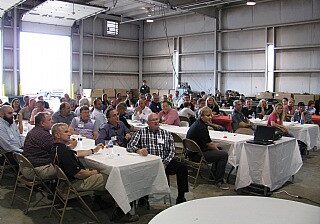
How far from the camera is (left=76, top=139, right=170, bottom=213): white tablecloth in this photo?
3.73 meters

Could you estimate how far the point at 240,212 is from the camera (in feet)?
6.73

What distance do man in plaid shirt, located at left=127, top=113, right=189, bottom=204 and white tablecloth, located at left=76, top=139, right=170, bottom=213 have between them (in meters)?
0.33

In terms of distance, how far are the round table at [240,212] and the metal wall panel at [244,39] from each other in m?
12.8

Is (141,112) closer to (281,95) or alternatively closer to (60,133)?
(60,133)

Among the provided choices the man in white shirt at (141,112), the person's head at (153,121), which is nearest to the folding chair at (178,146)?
the person's head at (153,121)

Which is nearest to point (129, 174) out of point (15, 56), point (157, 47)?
point (15, 56)

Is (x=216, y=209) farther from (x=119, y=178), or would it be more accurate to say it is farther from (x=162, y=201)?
(x=162, y=201)

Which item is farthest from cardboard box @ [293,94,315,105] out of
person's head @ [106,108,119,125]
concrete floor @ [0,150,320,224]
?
person's head @ [106,108,119,125]

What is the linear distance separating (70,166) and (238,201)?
210 centimetres

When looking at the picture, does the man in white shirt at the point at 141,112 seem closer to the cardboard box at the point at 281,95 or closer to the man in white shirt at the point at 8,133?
the man in white shirt at the point at 8,133

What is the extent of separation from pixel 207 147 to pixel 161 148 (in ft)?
3.72

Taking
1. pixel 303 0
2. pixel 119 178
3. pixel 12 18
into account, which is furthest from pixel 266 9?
pixel 119 178

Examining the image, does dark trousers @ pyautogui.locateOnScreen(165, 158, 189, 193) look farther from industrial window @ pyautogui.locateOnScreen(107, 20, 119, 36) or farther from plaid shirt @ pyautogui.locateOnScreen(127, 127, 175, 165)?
industrial window @ pyautogui.locateOnScreen(107, 20, 119, 36)

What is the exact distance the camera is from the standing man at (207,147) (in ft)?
17.5
